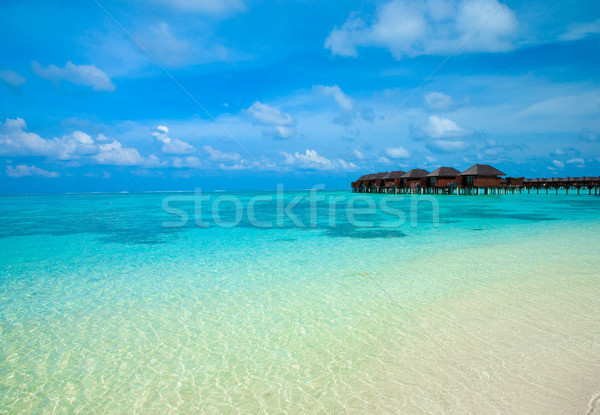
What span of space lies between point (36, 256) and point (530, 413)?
11178mm

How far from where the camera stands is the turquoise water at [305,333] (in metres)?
2.83

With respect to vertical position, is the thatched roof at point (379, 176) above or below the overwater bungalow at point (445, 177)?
above

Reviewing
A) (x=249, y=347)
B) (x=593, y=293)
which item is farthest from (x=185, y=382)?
(x=593, y=293)

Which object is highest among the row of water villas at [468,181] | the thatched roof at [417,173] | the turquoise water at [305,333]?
the thatched roof at [417,173]

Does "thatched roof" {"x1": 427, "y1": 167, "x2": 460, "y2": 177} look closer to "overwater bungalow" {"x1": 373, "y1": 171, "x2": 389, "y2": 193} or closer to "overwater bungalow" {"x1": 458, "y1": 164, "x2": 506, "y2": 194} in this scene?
"overwater bungalow" {"x1": 458, "y1": 164, "x2": 506, "y2": 194}

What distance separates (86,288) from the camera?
609 centimetres

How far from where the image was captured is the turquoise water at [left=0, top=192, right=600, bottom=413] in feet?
9.27

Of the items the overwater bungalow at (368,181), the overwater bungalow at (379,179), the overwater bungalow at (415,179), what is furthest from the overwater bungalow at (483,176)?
the overwater bungalow at (368,181)

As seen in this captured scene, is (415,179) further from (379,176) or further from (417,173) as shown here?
(379,176)

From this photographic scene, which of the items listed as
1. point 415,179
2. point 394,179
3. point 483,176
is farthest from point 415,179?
point 483,176

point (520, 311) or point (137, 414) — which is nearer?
point (137, 414)

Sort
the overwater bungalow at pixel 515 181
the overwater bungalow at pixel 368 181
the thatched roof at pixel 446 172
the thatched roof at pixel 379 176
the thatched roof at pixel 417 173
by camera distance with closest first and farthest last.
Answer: the thatched roof at pixel 446 172 < the overwater bungalow at pixel 515 181 < the thatched roof at pixel 417 173 < the thatched roof at pixel 379 176 < the overwater bungalow at pixel 368 181

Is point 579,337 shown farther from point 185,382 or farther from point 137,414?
point 137,414

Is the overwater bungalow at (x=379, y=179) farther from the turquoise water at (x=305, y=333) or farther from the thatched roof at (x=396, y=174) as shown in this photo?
the turquoise water at (x=305, y=333)
